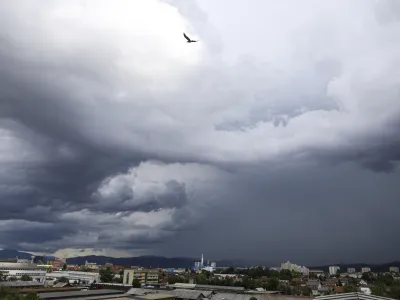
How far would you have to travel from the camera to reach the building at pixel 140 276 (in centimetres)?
13659

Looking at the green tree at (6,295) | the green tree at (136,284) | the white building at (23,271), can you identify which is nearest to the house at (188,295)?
the green tree at (6,295)

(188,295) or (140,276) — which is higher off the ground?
(140,276)

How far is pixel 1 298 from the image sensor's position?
142 ft

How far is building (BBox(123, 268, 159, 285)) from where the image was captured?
136587 millimetres

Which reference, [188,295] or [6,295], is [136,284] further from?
[6,295]

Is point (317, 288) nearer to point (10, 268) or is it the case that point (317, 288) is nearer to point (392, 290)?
point (392, 290)

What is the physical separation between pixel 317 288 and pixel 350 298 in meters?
87.1

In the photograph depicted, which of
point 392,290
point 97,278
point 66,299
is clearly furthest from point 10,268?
point 392,290

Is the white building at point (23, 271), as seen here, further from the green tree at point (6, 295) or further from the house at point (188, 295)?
the green tree at point (6, 295)

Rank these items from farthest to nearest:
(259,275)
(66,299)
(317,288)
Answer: (259,275), (317,288), (66,299)

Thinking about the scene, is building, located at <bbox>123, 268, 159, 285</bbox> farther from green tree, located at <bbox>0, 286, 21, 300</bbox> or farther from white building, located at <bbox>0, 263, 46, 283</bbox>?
green tree, located at <bbox>0, 286, 21, 300</bbox>

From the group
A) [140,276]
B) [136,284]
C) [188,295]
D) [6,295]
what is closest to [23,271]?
[140,276]

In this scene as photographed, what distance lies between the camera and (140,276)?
5787 inches

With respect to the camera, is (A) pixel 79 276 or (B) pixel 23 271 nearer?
(B) pixel 23 271
